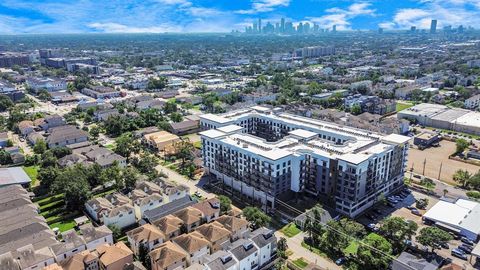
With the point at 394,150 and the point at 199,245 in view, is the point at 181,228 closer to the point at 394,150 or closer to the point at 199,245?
the point at 199,245

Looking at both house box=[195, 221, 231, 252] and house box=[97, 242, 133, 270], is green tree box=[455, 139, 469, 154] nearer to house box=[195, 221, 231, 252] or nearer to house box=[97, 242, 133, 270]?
house box=[195, 221, 231, 252]

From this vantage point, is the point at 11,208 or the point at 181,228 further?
the point at 11,208

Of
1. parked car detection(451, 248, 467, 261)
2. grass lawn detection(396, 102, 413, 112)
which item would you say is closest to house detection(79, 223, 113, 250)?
parked car detection(451, 248, 467, 261)

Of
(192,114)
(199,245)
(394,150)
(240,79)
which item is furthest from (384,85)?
(199,245)

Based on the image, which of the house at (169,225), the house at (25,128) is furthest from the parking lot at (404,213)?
the house at (25,128)

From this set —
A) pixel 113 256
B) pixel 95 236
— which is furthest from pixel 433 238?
pixel 95 236

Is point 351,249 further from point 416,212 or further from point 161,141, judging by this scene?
point 161,141
